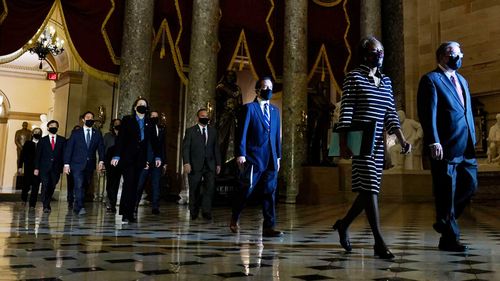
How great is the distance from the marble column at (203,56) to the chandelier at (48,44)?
5151 millimetres

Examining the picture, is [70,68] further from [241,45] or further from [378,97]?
[378,97]

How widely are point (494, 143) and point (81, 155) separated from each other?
365 inches

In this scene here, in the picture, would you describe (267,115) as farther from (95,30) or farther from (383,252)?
(95,30)

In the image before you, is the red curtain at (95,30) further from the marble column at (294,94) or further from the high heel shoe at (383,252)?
the high heel shoe at (383,252)

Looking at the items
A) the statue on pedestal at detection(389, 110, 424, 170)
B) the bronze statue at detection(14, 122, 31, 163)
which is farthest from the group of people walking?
the bronze statue at detection(14, 122, 31, 163)

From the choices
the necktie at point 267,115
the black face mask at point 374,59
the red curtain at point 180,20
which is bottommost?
the necktie at point 267,115

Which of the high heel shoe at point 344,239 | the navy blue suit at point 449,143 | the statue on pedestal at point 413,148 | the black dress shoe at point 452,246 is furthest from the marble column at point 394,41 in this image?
the high heel shoe at point 344,239

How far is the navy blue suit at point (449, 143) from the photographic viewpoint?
3758mm

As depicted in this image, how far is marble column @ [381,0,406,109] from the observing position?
1480 cm

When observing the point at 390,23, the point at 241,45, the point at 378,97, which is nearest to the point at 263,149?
the point at 378,97

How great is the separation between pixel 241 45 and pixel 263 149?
332 inches

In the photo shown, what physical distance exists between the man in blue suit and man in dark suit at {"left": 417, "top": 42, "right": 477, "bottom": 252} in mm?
1590

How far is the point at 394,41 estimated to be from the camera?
15.3 meters

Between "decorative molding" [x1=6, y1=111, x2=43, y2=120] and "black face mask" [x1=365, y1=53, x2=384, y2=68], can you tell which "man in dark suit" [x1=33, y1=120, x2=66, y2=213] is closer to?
"black face mask" [x1=365, y1=53, x2=384, y2=68]
